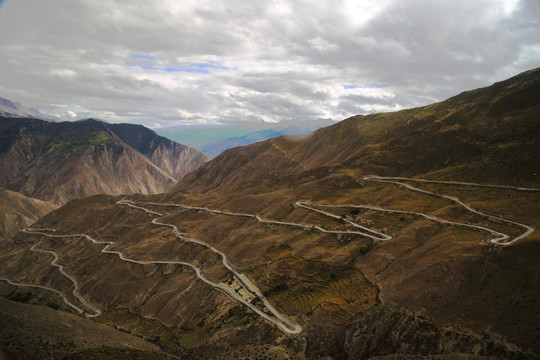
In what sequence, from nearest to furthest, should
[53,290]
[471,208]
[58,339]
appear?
[58,339]
[471,208]
[53,290]

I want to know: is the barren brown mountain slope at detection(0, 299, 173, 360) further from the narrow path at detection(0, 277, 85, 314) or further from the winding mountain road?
the narrow path at detection(0, 277, 85, 314)

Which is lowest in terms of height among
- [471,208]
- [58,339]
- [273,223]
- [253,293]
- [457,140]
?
[58,339]

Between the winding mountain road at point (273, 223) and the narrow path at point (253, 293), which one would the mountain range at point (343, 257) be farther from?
the winding mountain road at point (273, 223)

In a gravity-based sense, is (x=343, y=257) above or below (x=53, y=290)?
above

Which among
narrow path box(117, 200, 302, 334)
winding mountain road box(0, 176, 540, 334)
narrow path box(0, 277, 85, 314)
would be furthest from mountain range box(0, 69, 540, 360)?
narrow path box(0, 277, 85, 314)

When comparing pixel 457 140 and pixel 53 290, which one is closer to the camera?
pixel 53 290

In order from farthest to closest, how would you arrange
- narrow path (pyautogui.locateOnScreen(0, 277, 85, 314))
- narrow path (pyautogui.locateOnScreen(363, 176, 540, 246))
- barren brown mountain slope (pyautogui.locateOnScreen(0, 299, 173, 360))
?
narrow path (pyautogui.locateOnScreen(0, 277, 85, 314))
narrow path (pyautogui.locateOnScreen(363, 176, 540, 246))
barren brown mountain slope (pyautogui.locateOnScreen(0, 299, 173, 360))

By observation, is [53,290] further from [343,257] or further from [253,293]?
[343,257]

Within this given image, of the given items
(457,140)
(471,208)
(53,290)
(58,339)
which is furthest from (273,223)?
(53,290)

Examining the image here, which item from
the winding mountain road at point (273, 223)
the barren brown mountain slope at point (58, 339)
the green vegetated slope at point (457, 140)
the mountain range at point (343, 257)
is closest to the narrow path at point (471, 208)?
the winding mountain road at point (273, 223)
